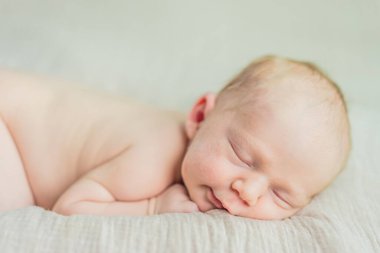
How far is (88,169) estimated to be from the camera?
4.17 ft

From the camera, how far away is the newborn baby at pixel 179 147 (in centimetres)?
107

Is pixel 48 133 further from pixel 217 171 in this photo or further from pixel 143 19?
pixel 143 19

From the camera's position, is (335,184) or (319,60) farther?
(319,60)

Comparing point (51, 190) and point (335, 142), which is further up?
point (335, 142)

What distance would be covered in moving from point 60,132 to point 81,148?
6cm

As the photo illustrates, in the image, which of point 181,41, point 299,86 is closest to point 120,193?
point 299,86

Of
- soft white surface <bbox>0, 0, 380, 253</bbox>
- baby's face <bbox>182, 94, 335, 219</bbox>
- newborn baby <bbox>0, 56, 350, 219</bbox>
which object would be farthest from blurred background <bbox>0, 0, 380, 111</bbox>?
baby's face <bbox>182, 94, 335, 219</bbox>

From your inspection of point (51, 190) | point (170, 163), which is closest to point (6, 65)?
point (51, 190)

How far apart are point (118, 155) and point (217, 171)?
0.91 feet

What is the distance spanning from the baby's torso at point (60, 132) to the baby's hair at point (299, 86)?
0.21 meters

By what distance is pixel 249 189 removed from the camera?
103 centimetres

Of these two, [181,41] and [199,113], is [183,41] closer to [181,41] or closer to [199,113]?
[181,41]

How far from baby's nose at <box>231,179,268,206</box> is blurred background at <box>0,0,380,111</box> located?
0.70 meters

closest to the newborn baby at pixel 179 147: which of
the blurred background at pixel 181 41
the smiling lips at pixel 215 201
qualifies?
the smiling lips at pixel 215 201
